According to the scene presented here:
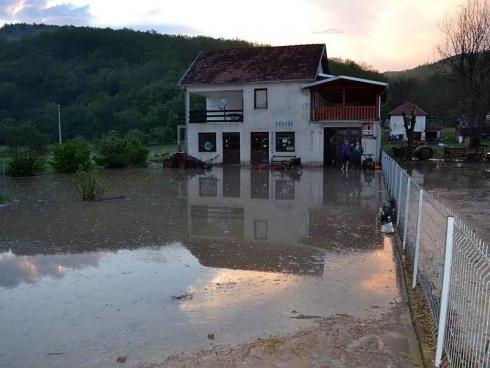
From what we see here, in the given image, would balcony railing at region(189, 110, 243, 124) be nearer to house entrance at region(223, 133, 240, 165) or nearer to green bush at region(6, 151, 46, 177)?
house entrance at region(223, 133, 240, 165)

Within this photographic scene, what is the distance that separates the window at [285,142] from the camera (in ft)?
101

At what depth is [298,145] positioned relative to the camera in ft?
100

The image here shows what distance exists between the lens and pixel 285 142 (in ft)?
101

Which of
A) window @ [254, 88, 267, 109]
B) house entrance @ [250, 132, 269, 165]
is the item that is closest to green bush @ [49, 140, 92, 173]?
house entrance @ [250, 132, 269, 165]

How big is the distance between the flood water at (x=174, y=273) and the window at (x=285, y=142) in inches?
592

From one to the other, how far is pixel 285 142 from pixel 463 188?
13545 millimetres

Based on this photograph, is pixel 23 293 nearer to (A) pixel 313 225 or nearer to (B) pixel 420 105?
(A) pixel 313 225

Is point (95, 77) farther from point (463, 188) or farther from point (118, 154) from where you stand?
point (463, 188)

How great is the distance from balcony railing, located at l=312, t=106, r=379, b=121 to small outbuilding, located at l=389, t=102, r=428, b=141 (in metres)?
35.5

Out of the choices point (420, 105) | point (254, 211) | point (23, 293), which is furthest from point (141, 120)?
point (23, 293)

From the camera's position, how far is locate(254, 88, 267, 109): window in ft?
104

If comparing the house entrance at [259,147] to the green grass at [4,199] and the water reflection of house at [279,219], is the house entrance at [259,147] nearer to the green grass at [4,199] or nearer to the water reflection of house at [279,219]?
the water reflection of house at [279,219]

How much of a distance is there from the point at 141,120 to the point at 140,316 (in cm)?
7615

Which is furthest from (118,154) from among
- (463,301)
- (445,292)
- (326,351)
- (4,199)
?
(445,292)
